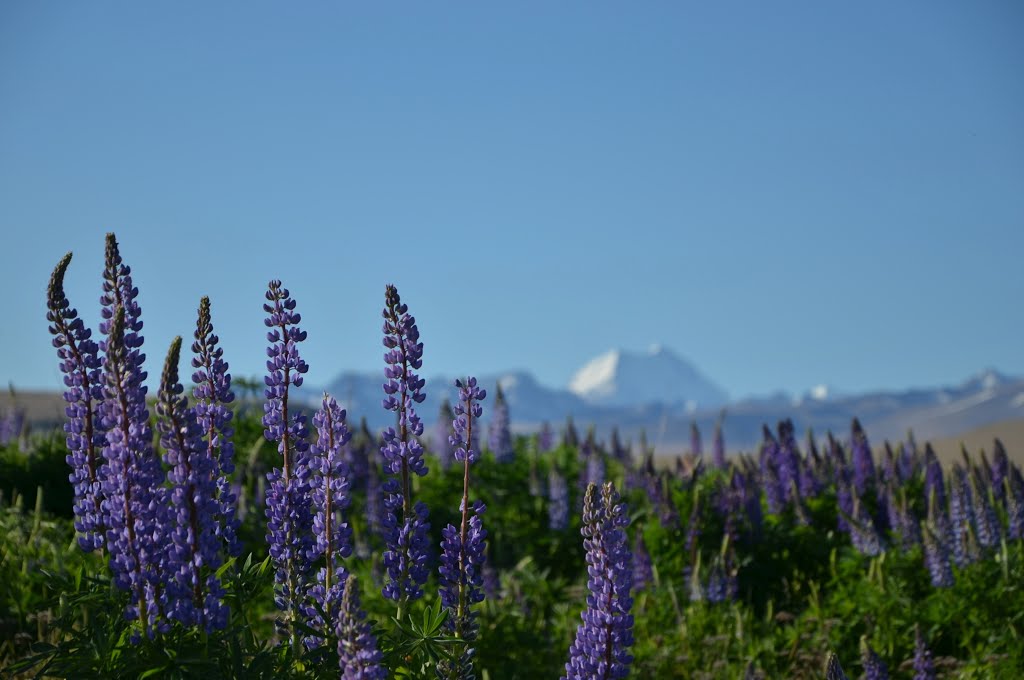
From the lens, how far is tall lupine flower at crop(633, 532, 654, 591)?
30.0 ft

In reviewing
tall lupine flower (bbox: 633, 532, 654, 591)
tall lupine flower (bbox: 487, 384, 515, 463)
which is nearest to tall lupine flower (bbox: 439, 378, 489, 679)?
tall lupine flower (bbox: 633, 532, 654, 591)

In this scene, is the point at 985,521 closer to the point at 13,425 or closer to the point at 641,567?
the point at 641,567

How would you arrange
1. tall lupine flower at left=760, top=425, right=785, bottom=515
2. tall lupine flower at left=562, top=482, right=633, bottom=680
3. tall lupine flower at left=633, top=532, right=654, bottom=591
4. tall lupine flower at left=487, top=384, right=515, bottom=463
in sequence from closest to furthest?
tall lupine flower at left=562, top=482, right=633, bottom=680 → tall lupine flower at left=633, top=532, right=654, bottom=591 → tall lupine flower at left=760, top=425, right=785, bottom=515 → tall lupine flower at left=487, top=384, right=515, bottom=463

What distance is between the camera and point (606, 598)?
14.4 ft

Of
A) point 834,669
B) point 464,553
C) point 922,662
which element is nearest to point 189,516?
point 464,553

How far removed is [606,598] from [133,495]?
→ 6.38ft

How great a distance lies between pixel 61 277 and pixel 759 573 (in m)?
7.11

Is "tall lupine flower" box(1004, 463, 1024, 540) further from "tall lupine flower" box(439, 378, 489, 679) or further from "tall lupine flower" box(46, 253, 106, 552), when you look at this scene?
"tall lupine flower" box(46, 253, 106, 552)

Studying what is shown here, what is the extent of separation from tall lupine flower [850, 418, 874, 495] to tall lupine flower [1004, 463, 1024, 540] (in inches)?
52.3

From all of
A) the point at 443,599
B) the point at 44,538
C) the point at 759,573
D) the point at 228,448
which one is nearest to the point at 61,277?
the point at 228,448

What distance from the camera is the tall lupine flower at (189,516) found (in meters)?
3.79

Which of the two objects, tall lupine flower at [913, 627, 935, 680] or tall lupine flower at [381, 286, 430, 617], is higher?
tall lupine flower at [381, 286, 430, 617]

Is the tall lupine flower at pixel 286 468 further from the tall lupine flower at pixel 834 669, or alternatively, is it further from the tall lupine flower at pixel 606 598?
the tall lupine flower at pixel 834 669

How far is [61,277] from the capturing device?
4527mm
